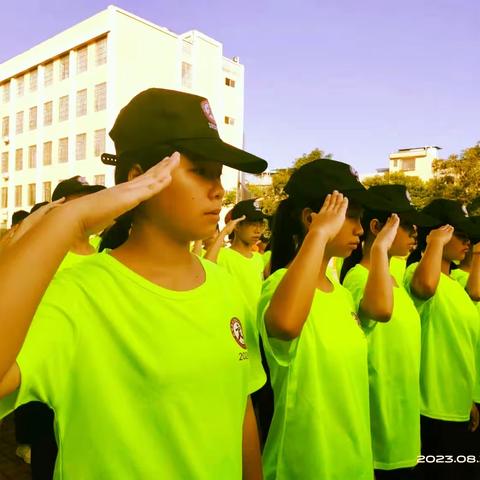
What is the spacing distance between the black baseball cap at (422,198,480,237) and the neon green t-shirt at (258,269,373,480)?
7.89 ft

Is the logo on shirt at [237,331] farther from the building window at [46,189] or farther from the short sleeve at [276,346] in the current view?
the building window at [46,189]

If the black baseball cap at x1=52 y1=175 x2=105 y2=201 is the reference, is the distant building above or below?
above

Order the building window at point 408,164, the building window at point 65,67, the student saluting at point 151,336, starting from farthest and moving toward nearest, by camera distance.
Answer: the building window at point 408,164, the building window at point 65,67, the student saluting at point 151,336

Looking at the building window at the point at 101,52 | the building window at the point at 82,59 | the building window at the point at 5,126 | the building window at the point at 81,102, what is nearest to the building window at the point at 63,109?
the building window at the point at 81,102

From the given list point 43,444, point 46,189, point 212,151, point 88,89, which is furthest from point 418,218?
point 46,189

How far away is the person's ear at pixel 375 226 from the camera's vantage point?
3639 mm

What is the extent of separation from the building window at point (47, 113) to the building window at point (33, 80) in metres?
2.48

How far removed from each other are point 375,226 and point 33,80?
4629 cm

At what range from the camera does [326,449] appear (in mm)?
2189

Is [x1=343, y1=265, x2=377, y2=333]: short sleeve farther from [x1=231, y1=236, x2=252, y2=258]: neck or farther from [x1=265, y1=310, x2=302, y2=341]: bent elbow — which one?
[x1=231, y1=236, x2=252, y2=258]: neck

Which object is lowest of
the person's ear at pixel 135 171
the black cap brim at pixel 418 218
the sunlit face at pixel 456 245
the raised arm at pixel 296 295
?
the raised arm at pixel 296 295

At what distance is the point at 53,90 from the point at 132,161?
44.3 metres

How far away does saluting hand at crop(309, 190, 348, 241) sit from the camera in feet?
7.14

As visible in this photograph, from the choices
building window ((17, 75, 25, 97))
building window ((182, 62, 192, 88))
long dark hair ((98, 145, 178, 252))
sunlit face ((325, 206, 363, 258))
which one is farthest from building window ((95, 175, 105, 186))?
long dark hair ((98, 145, 178, 252))
